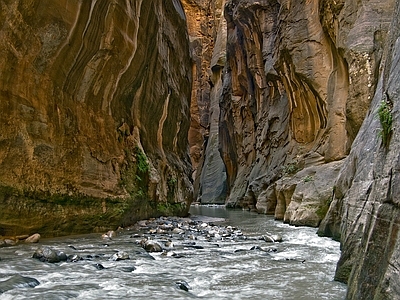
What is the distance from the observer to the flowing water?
3.73 meters

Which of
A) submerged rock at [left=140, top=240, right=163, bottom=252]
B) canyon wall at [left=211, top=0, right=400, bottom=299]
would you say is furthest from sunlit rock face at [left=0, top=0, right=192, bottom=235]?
canyon wall at [left=211, top=0, right=400, bottom=299]

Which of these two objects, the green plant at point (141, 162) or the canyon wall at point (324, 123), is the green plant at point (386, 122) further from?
the green plant at point (141, 162)

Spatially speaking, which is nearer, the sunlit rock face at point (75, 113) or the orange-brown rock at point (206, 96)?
the sunlit rock face at point (75, 113)

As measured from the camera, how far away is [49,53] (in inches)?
304

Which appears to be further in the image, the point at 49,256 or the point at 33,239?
the point at 33,239

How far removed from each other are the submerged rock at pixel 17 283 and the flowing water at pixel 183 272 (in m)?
0.09

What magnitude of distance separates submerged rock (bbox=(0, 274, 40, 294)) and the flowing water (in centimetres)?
9

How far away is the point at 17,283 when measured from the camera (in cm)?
388

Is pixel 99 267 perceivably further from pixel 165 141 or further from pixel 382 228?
pixel 165 141

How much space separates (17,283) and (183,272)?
2001 millimetres

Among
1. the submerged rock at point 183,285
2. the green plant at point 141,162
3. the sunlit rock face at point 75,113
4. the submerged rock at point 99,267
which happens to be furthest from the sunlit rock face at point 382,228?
the green plant at point 141,162

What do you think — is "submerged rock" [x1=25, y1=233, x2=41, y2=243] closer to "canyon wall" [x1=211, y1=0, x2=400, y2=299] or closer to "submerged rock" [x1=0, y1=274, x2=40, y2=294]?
"submerged rock" [x1=0, y1=274, x2=40, y2=294]

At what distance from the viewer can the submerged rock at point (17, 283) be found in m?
3.75

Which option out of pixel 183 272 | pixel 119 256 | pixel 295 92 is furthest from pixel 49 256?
pixel 295 92
